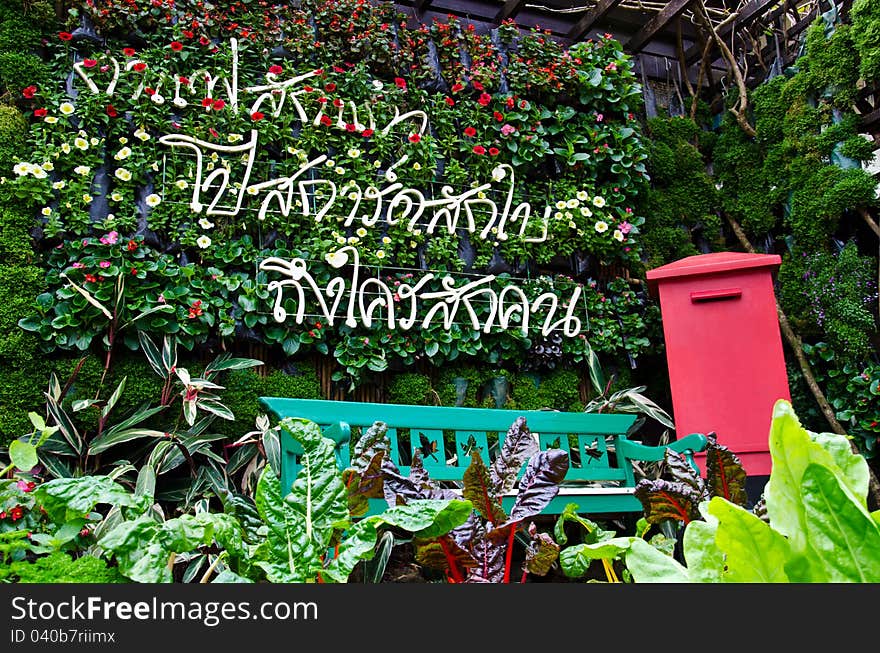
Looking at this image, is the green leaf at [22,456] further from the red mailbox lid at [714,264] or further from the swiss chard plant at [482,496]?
the red mailbox lid at [714,264]

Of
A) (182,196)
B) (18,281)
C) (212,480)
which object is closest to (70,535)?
(212,480)

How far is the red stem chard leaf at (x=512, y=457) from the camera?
137 cm

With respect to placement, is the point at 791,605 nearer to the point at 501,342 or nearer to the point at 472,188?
the point at 501,342

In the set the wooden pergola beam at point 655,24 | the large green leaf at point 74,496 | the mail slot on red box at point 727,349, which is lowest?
the large green leaf at point 74,496

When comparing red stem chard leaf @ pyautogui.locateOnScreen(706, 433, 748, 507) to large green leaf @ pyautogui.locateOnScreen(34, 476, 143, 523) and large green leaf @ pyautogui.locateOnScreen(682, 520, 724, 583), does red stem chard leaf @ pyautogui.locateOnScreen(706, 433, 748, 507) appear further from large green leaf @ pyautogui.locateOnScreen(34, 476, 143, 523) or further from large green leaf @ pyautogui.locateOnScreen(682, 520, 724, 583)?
large green leaf @ pyautogui.locateOnScreen(34, 476, 143, 523)

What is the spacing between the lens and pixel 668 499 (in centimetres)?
135

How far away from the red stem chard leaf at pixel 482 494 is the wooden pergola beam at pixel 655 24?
408cm

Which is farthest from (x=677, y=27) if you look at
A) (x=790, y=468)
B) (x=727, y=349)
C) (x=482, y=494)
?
(x=790, y=468)

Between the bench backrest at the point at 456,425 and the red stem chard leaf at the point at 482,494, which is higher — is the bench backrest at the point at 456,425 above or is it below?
above

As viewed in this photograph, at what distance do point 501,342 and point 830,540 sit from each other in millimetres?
3359

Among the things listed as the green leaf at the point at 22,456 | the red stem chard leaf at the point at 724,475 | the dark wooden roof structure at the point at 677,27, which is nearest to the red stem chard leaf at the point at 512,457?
the red stem chard leaf at the point at 724,475

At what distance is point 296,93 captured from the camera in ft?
12.1

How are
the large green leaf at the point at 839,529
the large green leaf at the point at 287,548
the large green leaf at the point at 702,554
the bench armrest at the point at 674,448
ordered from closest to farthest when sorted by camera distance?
the large green leaf at the point at 839,529 < the large green leaf at the point at 702,554 < the large green leaf at the point at 287,548 < the bench armrest at the point at 674,448

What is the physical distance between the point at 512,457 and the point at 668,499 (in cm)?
33
